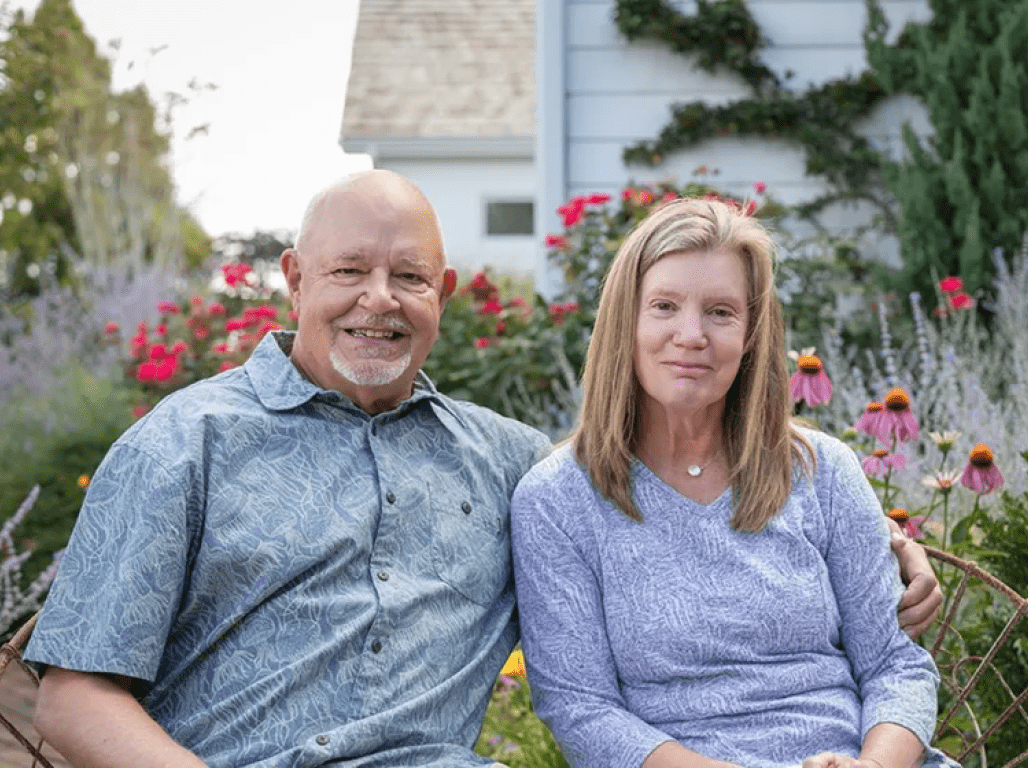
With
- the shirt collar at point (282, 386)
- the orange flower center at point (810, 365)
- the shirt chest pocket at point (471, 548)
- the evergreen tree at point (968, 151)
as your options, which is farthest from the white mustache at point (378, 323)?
the evergreen tree at point (968, 151)

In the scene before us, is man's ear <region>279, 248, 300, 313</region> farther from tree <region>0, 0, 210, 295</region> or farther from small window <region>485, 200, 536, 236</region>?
small window <region>485, 200, 536, 236</region>

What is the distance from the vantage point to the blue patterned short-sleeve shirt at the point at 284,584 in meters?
1.94

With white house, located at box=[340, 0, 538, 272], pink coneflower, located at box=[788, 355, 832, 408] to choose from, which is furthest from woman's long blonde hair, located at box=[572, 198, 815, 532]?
white house, located at box=[340, 0, 538, 272]

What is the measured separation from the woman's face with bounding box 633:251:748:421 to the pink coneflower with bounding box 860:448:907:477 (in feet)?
2.19

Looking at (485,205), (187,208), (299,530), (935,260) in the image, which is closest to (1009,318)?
(935,260)

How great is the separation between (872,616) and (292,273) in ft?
4.10

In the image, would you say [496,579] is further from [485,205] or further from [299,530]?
[485,205]

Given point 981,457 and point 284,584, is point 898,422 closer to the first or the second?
point 981,457

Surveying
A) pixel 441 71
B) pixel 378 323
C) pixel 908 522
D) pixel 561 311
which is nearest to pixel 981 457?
pixel 908 522

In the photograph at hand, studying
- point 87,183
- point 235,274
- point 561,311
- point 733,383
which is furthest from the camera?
point 87,183

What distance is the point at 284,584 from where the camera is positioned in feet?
6.81

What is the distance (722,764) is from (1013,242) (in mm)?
4559

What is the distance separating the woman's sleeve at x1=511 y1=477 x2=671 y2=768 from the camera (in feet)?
6.86

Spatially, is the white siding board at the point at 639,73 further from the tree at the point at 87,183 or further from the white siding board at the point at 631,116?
the tree at the point at 87,183
